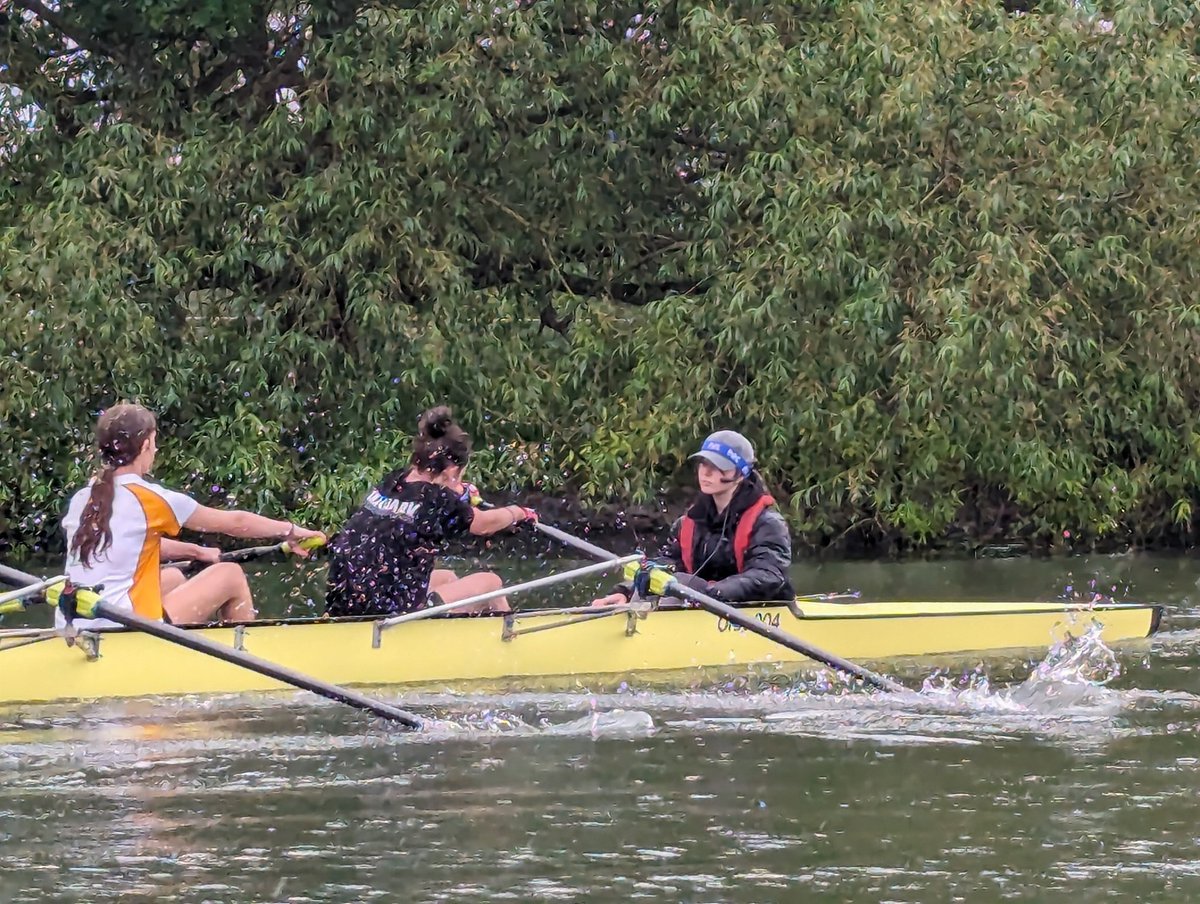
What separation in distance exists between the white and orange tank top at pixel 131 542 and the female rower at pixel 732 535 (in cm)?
258

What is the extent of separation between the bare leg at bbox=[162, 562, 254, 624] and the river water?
61cm

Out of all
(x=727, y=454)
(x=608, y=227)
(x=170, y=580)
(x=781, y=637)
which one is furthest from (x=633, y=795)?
(x=608, y=227)

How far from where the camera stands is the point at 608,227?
19297 millimetres

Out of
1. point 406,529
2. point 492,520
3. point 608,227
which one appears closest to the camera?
point 406,529

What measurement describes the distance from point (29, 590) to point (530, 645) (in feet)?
8.74

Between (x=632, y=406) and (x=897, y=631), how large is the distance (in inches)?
254

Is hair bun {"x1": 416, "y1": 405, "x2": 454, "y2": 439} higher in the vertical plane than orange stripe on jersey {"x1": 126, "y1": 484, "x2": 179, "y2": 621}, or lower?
higher

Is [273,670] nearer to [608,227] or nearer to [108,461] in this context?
[108,461]

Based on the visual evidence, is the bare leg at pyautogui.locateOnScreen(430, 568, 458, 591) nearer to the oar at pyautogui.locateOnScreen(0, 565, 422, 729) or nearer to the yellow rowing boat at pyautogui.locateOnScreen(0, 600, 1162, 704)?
the yellow rowing boat at pyautogui.locateOnScreen(0, 600, 1162, 704)

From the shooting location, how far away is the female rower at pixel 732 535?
11.5 meters

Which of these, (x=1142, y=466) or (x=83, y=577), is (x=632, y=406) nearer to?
(x=1142, y=466)

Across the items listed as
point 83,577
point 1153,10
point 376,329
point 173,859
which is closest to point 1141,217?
point 1153,10

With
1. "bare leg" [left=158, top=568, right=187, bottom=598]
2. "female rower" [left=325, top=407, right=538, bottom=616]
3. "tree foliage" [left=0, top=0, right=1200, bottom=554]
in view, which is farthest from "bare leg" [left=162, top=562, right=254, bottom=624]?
"tree foliage" [left=0, top=0, right=1200, bottom=554]

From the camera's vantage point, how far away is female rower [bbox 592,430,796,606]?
11492 mm
